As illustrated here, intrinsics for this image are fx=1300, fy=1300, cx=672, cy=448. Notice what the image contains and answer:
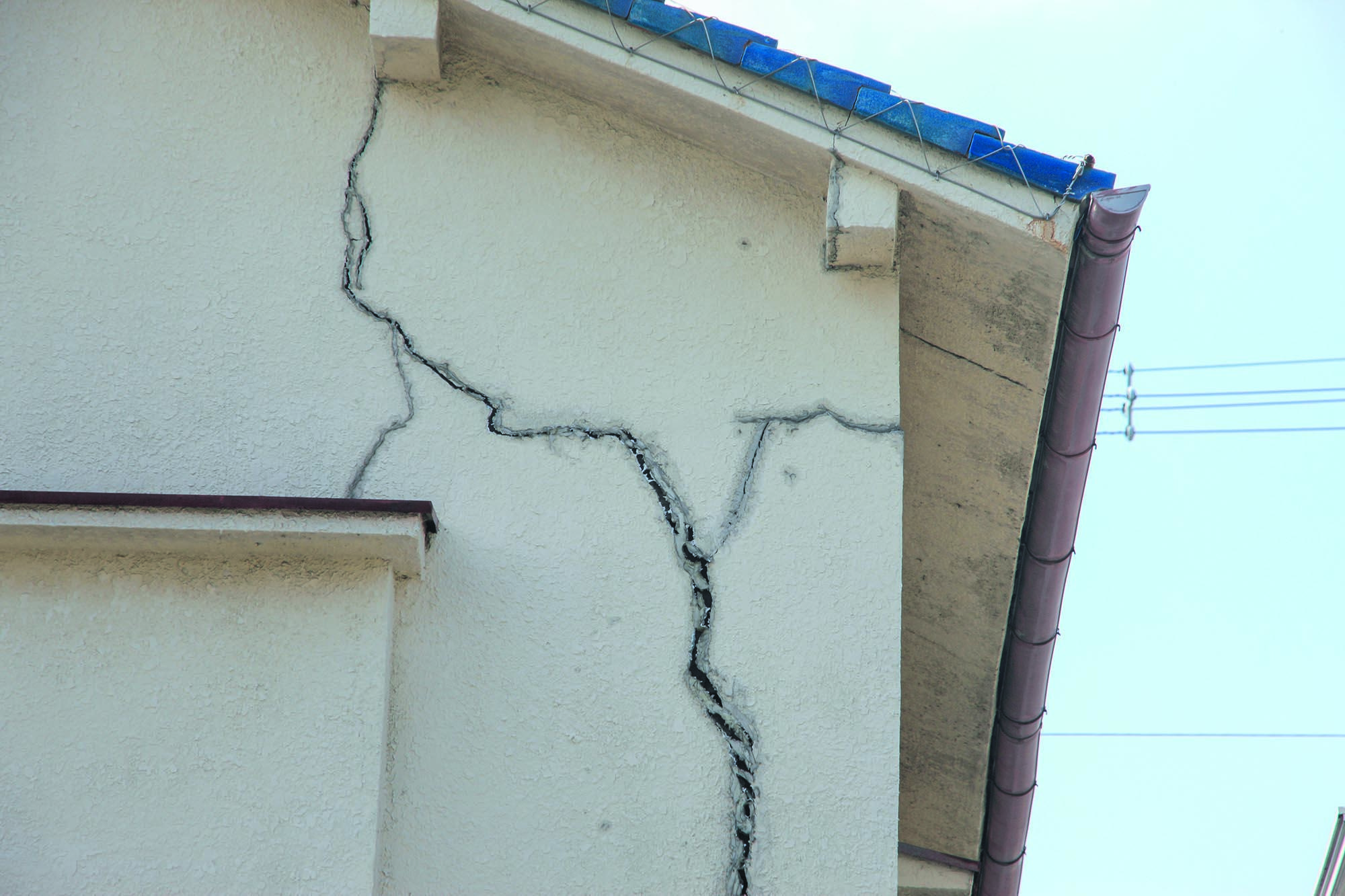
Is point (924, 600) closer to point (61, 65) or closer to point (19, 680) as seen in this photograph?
point (19, 680)

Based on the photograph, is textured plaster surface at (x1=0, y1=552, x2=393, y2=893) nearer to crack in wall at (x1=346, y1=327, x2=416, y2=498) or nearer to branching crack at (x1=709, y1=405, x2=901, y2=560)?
crack in wall at (x1=346, y1=327, x2=416, y2=498)

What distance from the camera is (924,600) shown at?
4.67 meters

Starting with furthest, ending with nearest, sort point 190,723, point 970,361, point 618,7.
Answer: point 970,361, point 618,7, point 190,723

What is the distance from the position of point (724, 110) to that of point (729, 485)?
3.46 ft

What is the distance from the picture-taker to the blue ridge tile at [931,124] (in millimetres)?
3482

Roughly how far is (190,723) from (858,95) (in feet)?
7.74

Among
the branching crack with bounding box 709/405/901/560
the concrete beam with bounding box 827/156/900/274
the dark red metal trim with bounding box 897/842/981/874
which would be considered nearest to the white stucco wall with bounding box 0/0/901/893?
the branching crack with bounding box 709/405/901/560

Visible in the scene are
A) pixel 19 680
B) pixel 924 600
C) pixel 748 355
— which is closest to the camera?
pixel 19 680

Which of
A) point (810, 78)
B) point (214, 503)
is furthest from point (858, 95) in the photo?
point (214, 503)

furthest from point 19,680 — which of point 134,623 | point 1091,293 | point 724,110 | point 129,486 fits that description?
point 1091,293

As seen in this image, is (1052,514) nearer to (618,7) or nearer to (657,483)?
(657,483)

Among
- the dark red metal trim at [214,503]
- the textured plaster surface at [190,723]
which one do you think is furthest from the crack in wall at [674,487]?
the textured plaster surface at [190,723]

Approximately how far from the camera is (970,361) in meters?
3.95

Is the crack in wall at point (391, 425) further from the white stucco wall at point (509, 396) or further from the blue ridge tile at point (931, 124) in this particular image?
the blue ridge tile at point (931, 124)
